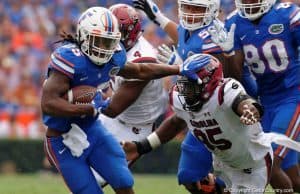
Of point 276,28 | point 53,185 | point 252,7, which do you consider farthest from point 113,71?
point 53,185

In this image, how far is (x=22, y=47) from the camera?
1566 centimetres

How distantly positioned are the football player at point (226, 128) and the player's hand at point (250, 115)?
10 cm

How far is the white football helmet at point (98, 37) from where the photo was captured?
22.3ft

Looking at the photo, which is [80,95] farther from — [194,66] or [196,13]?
[196,13]

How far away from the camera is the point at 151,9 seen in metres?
8.55

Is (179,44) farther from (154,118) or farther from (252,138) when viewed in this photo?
(252,138)

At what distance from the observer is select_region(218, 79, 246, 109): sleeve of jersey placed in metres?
6.63

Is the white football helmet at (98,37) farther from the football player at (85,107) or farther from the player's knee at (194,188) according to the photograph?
the player's knee at (194,188)

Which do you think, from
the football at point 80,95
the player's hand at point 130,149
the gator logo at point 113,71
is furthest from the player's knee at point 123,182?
the player's hand at point 130,149

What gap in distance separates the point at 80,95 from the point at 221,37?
144 cm

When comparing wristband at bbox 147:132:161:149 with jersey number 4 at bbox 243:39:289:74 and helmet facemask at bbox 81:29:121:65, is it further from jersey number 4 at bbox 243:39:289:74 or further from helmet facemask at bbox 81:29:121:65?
helmet facemask at bbox 81:29:121:65

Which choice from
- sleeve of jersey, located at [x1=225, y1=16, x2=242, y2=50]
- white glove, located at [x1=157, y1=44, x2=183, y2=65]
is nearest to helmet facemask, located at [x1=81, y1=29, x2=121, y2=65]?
white glove, located at [x1=157, y1=44, x2=183, y2=65]

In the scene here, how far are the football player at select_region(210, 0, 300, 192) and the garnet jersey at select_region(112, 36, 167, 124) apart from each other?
2.39ft

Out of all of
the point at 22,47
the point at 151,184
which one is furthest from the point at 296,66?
the point at 22,47
